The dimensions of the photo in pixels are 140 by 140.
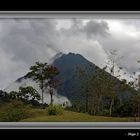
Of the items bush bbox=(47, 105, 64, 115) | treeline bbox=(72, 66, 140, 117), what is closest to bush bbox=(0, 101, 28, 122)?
bush bbox=(47, 105, 64, 115)

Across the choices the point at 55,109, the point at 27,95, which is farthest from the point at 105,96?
the point at 27,95

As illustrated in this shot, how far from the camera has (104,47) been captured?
3.99 meters

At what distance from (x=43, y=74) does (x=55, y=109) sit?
16 cm

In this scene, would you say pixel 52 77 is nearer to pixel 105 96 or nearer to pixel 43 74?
pixel 43 74

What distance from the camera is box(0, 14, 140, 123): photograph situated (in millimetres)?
3975

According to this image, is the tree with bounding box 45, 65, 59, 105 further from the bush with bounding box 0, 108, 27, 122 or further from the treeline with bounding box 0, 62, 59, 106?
the bush with bounding box 0, 108, 27, 122

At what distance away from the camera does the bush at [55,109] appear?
13.1ft

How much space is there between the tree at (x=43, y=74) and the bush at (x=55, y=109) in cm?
6

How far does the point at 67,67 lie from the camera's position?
3.99m

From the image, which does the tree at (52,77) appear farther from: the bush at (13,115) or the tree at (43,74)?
the bush at (13,115)

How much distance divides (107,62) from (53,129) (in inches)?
14.4

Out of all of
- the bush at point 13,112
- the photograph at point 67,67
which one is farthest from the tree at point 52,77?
the bush at point 13,112

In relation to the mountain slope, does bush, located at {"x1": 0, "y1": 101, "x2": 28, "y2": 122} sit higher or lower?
lower
